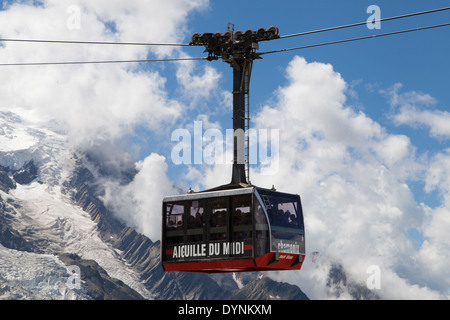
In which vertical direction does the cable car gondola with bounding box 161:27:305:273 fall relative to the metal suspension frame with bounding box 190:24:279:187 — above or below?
below

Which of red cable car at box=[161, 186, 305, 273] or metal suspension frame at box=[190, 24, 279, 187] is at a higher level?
metal suspension frame at box=[190, 24, 279, 187]

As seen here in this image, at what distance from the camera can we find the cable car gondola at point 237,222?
49.4 m

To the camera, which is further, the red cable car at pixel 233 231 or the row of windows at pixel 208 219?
the row of windows at pixel 208 219

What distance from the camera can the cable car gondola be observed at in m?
49.4

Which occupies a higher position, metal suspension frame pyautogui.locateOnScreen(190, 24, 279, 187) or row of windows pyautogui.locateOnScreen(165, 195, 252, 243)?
metal suspension frame pyautogui.locateOnScreen(190, 24, 279, 187)

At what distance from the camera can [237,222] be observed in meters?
50.1

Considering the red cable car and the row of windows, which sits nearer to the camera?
the red cable car

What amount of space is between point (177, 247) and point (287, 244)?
27.9ft

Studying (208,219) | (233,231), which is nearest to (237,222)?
(233,231)

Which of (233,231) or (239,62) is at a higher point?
(239,62)

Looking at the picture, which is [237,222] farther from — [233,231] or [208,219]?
[208,219]
